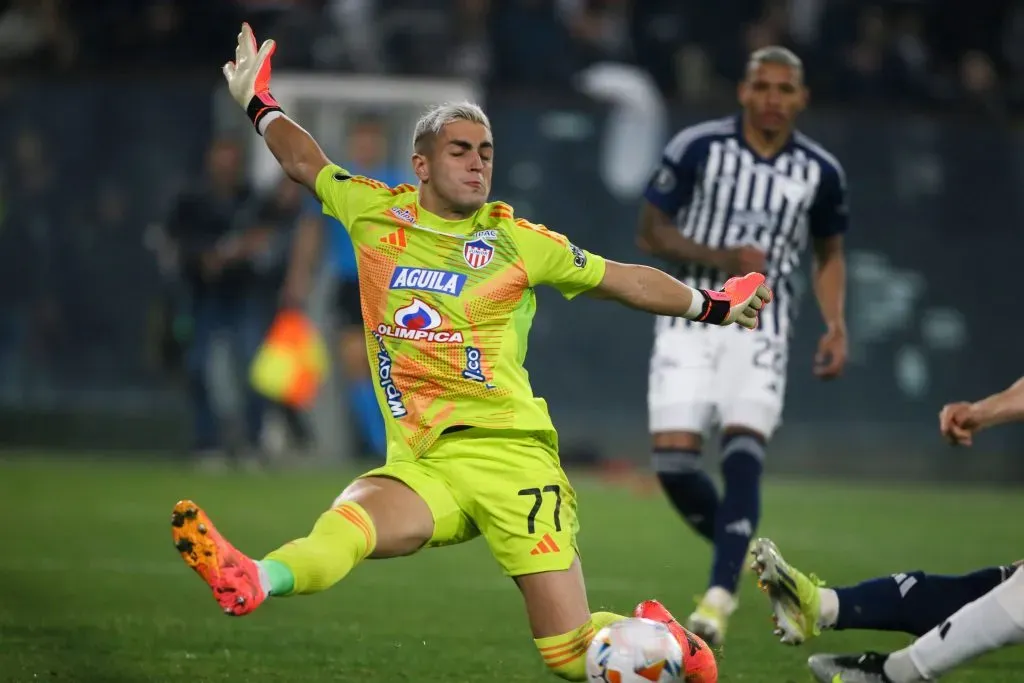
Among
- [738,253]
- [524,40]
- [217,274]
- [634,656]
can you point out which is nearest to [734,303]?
[634,656]

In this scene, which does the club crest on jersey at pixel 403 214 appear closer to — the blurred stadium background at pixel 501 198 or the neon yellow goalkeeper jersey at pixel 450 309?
the neon yellow goalkeeper jersey at pixel 450 309

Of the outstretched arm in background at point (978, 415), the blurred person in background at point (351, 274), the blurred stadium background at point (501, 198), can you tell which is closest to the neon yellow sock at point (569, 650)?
the outstretched arm in background at point (978, 415)

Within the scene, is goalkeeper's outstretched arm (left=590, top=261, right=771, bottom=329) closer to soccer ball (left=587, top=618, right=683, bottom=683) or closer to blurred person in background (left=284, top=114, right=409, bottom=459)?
Result: soccer ball (left=587, top=618, right=683, bottom=683)

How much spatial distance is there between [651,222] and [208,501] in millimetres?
4744

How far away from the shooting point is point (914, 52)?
52.1ft

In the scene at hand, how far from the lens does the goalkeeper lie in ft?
16.2

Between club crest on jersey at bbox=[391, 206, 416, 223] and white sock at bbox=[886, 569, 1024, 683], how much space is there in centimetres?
191

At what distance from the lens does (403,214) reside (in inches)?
203

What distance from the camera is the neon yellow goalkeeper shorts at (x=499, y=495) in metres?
4.95

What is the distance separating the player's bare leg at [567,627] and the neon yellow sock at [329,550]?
0.53 m

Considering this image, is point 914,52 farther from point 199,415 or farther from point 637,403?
point 199,415

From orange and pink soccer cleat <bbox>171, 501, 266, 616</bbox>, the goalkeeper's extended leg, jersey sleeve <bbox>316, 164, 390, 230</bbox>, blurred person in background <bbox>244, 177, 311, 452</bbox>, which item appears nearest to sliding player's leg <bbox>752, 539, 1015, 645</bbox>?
the goalkeeper's extended leg

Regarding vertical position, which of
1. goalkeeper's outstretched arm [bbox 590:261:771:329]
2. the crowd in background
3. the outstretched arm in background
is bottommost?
the outstretched arm in background

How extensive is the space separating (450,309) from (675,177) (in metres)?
2.48
